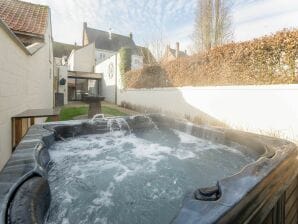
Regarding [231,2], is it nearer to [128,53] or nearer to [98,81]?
[128,53]

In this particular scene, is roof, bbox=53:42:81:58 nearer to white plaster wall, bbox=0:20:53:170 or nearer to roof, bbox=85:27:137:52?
roof, bbox=85:27:137:52

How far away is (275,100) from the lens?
5.14 meters

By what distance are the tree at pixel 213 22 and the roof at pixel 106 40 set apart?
17.1 m

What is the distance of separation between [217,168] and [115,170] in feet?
5.17

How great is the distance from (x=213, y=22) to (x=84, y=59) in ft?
56.4

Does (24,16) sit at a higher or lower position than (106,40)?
lower

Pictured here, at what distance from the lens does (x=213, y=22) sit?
1450 centimetres

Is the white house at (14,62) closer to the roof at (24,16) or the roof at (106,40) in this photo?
the roof at (24,16)

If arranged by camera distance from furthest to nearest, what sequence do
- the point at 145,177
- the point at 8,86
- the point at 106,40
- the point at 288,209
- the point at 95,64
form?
the point at 106,40
the point at 95,64
the point at 8,86
the point at 145,177
the point at 288,209

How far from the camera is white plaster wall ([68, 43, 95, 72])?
25.2m

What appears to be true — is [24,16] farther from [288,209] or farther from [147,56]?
[147,56]

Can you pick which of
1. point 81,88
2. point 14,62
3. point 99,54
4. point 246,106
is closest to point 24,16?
point 14,62

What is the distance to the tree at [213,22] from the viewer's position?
46.9 feet

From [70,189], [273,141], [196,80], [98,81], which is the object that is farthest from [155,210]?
[98,81]
